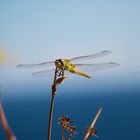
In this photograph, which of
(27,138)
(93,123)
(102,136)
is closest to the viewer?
(93,123)

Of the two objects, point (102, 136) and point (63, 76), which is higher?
point (63, 76)

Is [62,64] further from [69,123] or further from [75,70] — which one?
[69,123]

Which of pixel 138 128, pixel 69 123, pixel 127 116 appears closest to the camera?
pixel 69 123

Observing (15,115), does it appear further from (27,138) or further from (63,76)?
(63,76)

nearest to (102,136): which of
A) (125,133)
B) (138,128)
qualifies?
(125,133)

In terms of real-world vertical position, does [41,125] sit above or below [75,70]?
below

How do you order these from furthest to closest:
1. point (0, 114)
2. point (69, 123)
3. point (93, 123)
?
point (69, 123), point (93, 123), point (0, 114)

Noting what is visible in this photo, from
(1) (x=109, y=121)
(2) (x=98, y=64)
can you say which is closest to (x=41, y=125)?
(1) (x=109, y=121)

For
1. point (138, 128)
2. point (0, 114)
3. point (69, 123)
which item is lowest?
point (138, 128)

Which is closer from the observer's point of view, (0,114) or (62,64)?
(0,114)
